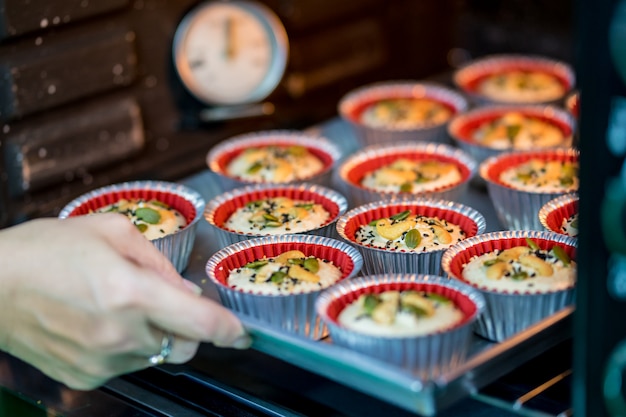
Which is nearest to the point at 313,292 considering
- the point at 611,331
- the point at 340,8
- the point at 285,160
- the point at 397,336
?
the point at 397,336

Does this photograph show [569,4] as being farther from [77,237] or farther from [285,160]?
[77,237]

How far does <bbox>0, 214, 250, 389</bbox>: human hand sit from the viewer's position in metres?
1.68

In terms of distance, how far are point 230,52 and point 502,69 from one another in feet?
3.54

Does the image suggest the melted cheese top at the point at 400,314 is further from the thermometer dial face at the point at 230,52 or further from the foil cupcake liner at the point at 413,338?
the thermometer dial face at the point at 230,52

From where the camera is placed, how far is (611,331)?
1.52 meters

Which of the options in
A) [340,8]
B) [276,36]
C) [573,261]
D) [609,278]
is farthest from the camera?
[340,8]

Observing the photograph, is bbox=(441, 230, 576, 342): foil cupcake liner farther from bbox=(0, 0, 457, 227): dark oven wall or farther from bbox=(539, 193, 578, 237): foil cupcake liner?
bbox=(0, 0, 457, 227): dark oven wall

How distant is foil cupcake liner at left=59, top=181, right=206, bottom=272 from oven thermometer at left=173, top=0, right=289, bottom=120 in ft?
1.33

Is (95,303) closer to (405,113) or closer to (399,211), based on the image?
(399,211)

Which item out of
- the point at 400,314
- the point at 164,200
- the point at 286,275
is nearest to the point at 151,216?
the point at 164,200

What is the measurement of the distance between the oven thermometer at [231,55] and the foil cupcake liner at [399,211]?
27.3 inches

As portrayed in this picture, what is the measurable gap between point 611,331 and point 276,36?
172 centimetres

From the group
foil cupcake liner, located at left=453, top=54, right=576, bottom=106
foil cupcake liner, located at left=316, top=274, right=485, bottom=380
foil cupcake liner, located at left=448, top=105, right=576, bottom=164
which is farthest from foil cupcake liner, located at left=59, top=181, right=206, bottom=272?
foil cupcake liner, located at left=453, top=54, right=576, bottom=106

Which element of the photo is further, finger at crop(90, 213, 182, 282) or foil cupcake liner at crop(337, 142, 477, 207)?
foil cupcake liner at crop(337, 142, 477, 207)
